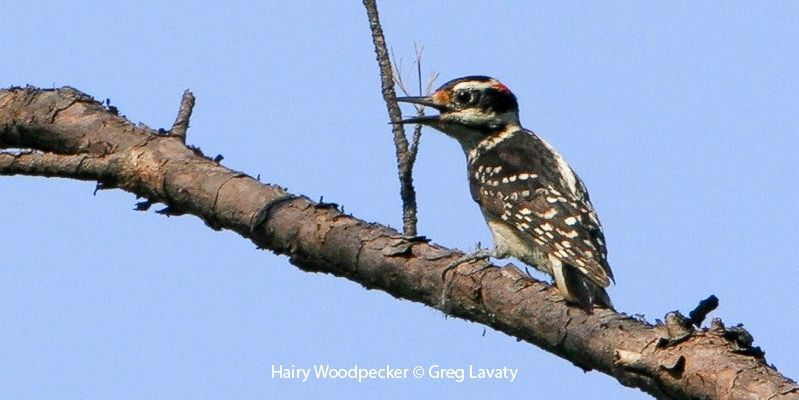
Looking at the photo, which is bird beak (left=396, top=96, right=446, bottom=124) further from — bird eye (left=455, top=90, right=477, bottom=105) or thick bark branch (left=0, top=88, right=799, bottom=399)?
thick bark branch (left=0, top=88, right=799, bottom=399)

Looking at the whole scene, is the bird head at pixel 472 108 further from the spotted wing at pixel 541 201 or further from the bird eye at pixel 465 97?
the spotted wing at pixel 541 201

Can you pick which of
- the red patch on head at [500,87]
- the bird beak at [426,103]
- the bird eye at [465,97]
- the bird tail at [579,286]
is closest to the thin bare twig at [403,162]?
the bird tail at [579,286]

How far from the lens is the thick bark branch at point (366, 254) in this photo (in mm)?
3586

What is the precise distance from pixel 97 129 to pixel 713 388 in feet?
9.23

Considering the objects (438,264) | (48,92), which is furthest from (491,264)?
(48,92)

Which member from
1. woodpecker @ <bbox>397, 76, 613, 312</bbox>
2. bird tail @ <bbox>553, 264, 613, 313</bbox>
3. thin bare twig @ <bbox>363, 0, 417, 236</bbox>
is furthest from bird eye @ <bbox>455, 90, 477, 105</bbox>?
thin bare twig @ <bbox>363, 0, 417, 236</bbox>

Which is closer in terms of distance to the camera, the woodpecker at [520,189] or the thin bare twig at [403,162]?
the thin bare twig at [403,162]

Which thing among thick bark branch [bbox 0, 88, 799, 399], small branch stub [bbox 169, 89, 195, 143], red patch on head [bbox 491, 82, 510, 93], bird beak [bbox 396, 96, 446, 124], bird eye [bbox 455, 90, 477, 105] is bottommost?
thick bark branch [bbox 0, 88, 799, 399]

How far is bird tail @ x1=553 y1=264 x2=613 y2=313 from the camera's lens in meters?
4.84

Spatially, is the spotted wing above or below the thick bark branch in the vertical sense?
above

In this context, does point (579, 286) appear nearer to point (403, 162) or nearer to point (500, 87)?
point (403, 162)

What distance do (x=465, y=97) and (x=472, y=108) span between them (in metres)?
0.08

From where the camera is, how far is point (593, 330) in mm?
4039

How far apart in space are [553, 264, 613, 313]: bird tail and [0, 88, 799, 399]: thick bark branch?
0.33m
